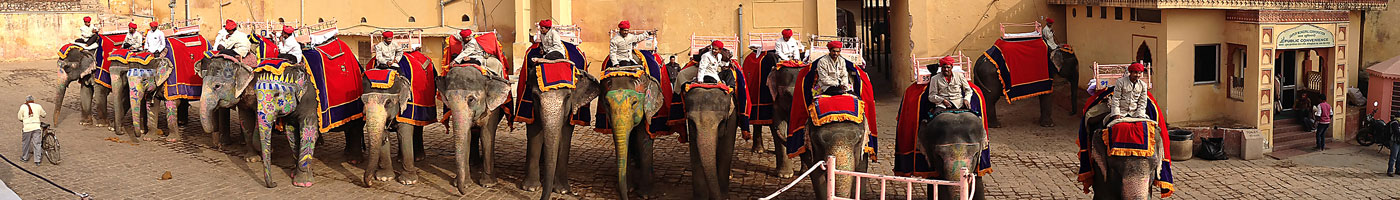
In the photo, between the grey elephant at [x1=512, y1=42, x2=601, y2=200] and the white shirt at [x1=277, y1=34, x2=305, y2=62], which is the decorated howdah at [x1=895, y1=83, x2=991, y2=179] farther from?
the white shirt at [x1=277, y1=34, x2=305, y2=62]

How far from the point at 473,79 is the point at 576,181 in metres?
1.78

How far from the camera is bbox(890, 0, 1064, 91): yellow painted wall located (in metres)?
24.2

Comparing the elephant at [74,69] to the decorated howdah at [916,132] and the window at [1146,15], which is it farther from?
the window at [1146,15]

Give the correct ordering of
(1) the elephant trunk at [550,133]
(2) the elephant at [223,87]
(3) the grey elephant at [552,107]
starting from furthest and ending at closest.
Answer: (2) the elephant at [223,87]
(3) the grey elephant at [552,107]
(1) the elephant trunk at [550,133]

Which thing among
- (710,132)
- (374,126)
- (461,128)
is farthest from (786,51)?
(374,126)

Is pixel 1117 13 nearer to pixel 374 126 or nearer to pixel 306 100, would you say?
pixel 374 126

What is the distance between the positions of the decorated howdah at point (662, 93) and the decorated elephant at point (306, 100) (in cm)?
264

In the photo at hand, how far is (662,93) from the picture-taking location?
15406 millimetres

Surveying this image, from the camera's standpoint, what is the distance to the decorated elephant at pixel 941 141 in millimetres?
12602

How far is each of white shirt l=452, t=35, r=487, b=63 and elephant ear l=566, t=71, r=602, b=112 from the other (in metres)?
1.14

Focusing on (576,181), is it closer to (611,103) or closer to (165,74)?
(611,103)

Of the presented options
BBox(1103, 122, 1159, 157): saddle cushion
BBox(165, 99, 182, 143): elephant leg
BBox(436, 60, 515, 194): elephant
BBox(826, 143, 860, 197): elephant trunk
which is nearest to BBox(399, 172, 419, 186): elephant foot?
BBox(436, 60, 515, 194): elephant

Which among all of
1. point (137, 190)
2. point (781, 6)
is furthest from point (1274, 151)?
point (137, 190)

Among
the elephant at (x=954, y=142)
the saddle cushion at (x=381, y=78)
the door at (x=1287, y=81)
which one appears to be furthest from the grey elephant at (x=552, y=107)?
the door at (x=1287, y=81)
